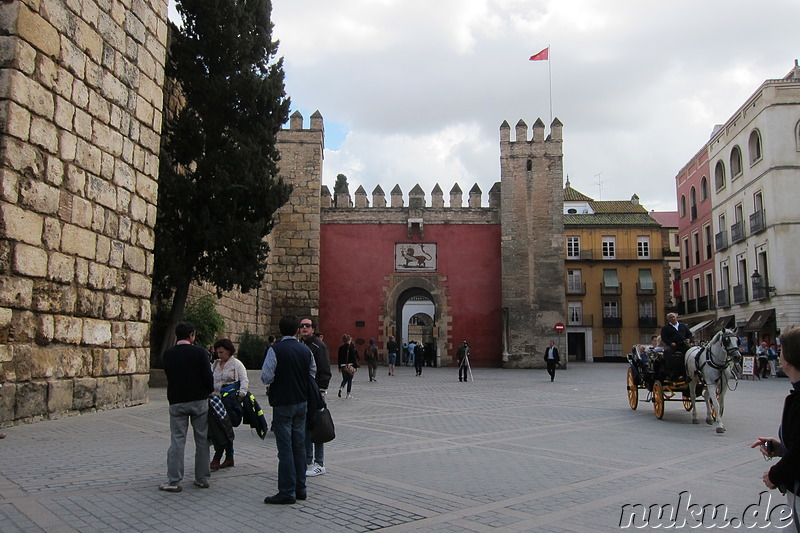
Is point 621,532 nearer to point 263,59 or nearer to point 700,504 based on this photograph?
point 700,504

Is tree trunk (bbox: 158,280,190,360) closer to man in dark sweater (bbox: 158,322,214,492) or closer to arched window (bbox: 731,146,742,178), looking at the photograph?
man in dark sweater (bbox: 158,322,214,492)

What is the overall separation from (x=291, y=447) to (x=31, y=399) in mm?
5074

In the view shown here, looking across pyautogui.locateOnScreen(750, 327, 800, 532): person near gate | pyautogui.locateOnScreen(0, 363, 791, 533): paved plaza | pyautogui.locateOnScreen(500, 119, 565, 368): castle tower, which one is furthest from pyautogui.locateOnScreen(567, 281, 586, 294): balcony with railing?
pyautogui.locateOnScreen(750, 327, 800, 532): person near gate

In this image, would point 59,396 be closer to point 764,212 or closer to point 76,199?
point 76,199

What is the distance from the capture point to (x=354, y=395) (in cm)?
1488

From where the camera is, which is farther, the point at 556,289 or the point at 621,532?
the point at 556,289

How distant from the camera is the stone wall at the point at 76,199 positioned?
7.99m

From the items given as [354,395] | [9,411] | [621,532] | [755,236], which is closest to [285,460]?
[621,532]

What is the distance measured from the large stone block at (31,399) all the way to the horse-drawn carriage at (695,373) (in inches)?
347

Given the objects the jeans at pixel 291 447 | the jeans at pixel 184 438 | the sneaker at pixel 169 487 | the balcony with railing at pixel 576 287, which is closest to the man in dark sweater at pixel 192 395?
the jeans at pixel 184 438

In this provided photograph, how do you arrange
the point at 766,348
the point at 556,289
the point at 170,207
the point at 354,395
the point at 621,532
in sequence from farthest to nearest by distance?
the point at 556,289
the point at 766,348
the point at 354,395
the point at 170,207
the point at 621,532

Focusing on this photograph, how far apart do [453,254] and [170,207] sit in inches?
675

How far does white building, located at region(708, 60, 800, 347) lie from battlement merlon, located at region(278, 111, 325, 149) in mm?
18563

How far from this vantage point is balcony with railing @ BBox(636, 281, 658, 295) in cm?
4625
